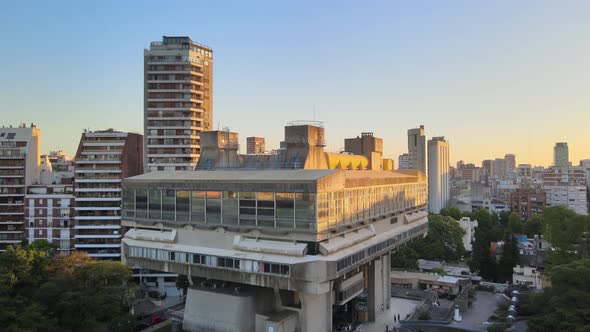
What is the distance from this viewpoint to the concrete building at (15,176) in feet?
207

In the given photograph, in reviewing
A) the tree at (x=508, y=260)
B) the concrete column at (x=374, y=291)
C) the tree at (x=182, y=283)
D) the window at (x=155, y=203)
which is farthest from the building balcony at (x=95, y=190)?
the tree at (x=508, y=260)

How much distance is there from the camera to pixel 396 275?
63.1 meters

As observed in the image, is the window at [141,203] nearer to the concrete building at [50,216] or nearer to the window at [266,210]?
the window at [266,210]

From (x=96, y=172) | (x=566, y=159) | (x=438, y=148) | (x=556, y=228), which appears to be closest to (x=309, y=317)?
(x=556, y=228)

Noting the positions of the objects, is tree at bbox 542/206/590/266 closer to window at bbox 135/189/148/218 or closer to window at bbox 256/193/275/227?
window at bbox 256/193/275/227

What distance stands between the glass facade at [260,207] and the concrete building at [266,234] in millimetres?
81

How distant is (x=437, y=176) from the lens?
13262 cm

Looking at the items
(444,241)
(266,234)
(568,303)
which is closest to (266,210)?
(266,234)

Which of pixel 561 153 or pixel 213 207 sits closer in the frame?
pixel 213 207

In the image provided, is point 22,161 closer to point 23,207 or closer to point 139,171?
point 23,207

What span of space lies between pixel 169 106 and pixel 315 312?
4078 centimetres

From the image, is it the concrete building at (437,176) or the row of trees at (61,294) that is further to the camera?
the concrete building at (437,176)

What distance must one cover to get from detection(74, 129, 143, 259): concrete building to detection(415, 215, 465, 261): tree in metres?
48.9

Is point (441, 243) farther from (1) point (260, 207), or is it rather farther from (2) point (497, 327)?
(1) point (260, 207)
